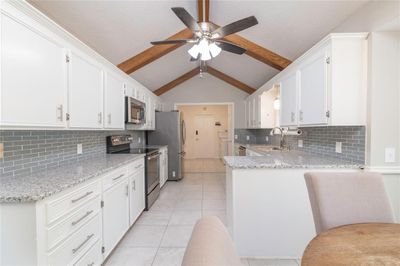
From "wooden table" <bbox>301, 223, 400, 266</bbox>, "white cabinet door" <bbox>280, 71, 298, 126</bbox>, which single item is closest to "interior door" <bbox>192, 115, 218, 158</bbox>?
"white cabinet door" <bbox>280, 71, 298, 126</bbox>

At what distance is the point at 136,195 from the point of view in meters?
2.95

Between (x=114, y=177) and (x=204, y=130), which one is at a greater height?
(x=204, y=130)

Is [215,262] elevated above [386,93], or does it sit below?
below

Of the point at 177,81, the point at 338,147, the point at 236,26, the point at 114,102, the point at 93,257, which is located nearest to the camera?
the point at 93,257

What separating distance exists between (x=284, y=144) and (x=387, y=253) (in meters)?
3.40

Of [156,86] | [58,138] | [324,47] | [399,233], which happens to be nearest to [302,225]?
[399,233]

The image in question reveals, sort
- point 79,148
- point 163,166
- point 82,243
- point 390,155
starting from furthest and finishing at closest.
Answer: point 163,166, point 79,148, point 390,155, point 82,243

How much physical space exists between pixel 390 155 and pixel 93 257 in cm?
268

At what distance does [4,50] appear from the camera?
4.22ft

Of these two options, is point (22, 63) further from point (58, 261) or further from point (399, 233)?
point (399, 233)

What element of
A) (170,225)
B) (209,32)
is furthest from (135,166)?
(209,32)

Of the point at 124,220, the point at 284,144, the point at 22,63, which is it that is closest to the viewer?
the point at 22,63

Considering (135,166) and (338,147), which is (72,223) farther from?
(338,147)

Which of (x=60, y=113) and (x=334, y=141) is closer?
(x=60, y=113)
